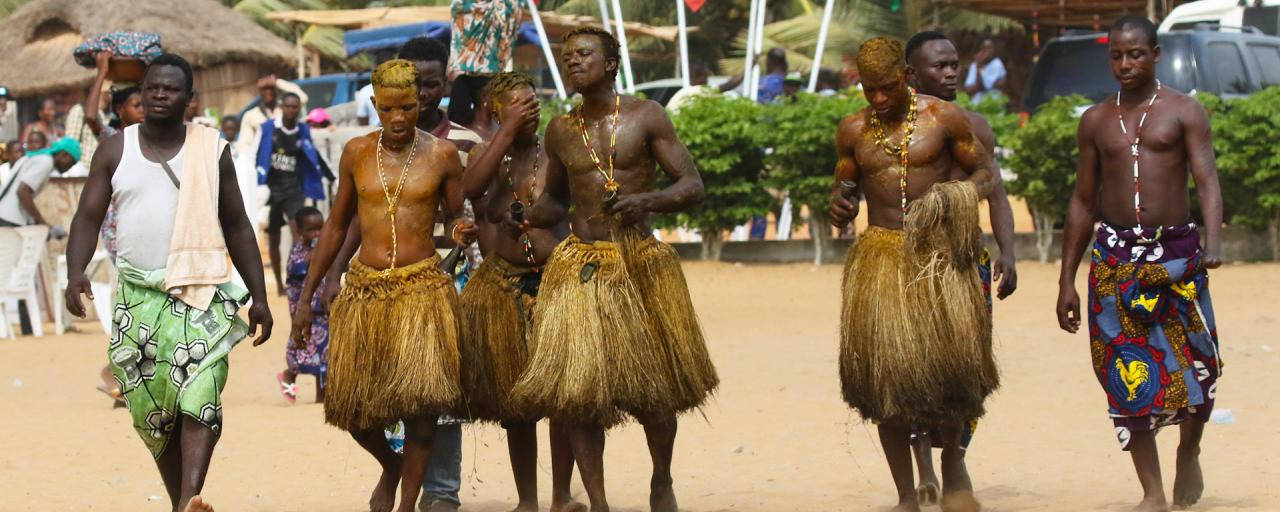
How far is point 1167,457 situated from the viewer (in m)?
7.81

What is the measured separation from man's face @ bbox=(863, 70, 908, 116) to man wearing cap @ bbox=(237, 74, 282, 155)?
10.2 m

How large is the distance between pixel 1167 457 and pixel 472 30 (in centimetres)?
437

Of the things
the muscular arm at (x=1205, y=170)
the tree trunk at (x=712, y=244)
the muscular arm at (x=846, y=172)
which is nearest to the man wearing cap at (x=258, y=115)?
the tree trunk at (x=712, y=244)

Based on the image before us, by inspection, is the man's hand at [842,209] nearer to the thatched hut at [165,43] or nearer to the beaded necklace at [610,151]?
the beaded necklace at [610,151]

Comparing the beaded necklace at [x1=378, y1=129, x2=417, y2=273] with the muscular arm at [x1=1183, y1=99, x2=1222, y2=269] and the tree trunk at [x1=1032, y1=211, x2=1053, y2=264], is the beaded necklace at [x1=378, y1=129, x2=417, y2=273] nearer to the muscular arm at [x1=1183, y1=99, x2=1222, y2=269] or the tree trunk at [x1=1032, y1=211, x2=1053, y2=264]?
the muscular arm at [x1=1183, y1=99, x2=1222, y2=269]

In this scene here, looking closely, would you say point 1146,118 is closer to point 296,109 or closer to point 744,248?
point 296,109

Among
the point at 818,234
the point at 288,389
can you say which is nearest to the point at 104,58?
the point at 288,389

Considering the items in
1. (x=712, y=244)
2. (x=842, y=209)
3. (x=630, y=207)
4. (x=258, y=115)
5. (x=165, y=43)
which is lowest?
(x=712, y=244)

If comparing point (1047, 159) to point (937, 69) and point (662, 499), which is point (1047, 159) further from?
point (662, 499)

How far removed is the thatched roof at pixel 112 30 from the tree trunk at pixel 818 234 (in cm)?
1882

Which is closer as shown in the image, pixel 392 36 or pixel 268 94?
pixel 268 94

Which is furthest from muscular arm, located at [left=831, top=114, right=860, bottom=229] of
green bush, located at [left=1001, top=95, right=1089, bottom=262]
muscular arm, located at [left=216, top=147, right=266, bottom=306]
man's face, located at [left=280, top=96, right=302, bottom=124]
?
green bush, located at [left=1001, top=95, right=1089, bottom=262]

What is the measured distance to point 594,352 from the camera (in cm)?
610

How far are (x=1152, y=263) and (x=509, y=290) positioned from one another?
91.0 inches
